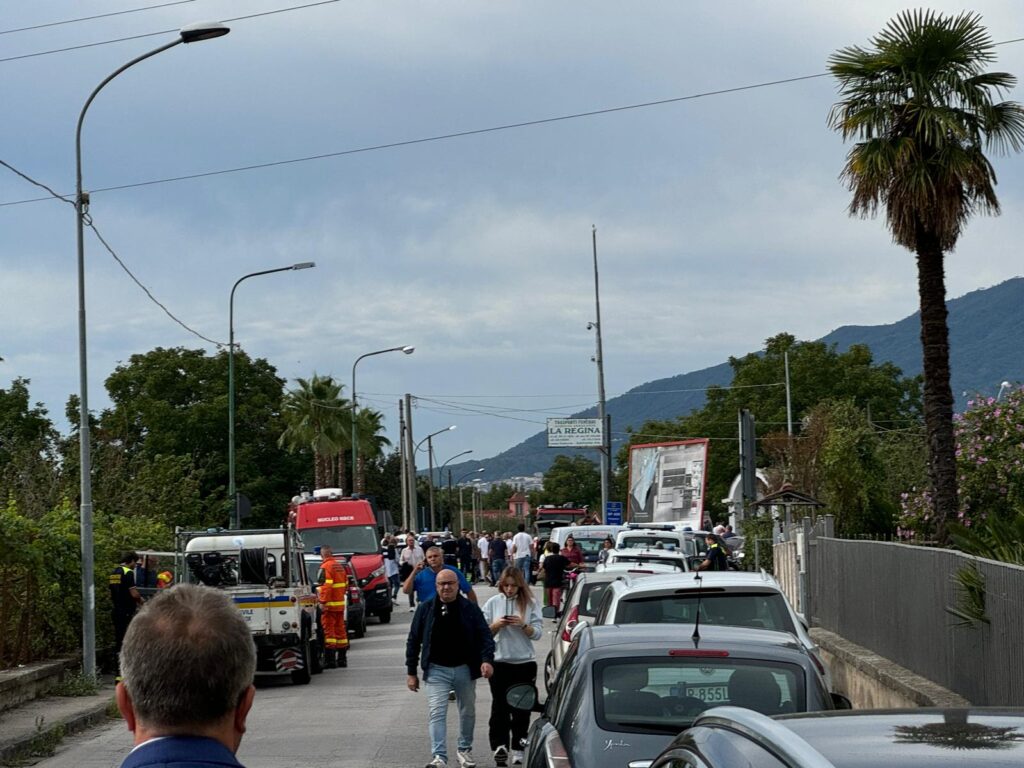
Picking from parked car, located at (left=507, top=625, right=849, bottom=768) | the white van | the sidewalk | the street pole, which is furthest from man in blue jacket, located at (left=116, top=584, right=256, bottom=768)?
the street pole

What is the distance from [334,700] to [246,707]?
15845 mm

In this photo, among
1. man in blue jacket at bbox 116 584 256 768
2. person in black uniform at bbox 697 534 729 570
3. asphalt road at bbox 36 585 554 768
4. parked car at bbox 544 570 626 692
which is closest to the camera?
man in blue jacket at bbox 116 584 256 768

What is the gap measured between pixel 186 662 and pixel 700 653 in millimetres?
4233

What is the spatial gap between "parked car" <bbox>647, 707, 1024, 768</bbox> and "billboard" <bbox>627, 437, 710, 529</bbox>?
4169cm

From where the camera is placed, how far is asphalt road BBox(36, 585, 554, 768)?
44.5 ft

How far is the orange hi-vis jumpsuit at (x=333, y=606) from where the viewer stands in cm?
2323

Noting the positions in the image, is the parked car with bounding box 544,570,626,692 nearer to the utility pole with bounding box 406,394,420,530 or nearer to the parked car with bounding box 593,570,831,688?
the parked car with bounding box 593,570,831,688

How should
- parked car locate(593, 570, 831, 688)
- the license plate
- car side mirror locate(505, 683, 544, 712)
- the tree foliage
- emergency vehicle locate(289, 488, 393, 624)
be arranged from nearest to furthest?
the license plate < car side mirror locate(505, 683, 544, 712) < parked car locate(593, 570, 831, 688) < emergency vehicle locate(289, 488, 393, 624) < the tree foliage

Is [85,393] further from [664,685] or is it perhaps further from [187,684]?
[187,684]

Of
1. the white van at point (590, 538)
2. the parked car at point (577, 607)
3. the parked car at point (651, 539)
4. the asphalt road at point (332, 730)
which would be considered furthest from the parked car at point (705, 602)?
the white van at point (590, 538)

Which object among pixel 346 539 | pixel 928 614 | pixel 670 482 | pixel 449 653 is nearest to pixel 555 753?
pixel 449 653

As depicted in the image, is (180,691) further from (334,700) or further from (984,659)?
(334,700)

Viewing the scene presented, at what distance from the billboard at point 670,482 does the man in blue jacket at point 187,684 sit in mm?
42408

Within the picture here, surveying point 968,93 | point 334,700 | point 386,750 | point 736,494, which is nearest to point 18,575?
point 334,700
